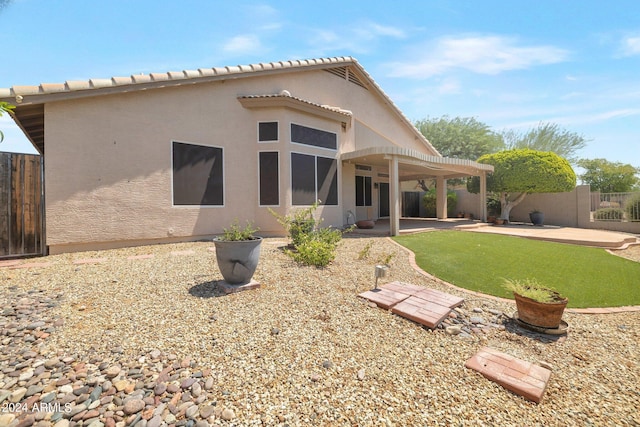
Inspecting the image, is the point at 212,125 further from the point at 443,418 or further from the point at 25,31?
the point at 443,418

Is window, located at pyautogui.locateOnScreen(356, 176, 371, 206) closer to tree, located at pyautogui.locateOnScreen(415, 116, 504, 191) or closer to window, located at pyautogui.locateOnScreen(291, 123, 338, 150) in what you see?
window, located at pyautogui.locateOnScreen(291, 123, 338, 150)

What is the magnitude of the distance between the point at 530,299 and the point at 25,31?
1091cm

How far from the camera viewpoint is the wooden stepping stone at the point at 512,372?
2.28m

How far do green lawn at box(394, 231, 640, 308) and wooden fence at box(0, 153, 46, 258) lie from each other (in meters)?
9.36

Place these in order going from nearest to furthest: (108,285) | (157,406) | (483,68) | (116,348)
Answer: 1. (157,406)
2. (116,348)
3. (108,285)
4. (483,68)

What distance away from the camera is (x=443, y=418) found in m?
1.91

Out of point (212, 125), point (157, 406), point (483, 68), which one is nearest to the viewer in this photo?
point (157, 406)

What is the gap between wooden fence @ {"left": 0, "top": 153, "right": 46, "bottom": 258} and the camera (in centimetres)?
593

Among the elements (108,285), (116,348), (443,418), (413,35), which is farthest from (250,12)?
(443,418)

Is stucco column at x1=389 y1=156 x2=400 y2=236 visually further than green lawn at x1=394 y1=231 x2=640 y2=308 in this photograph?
Yes

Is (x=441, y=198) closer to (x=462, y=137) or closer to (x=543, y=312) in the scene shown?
(x=462, y=137)

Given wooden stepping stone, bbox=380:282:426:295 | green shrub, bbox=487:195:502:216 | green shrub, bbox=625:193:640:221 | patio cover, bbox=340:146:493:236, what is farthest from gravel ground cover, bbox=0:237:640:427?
green shrub, bbox=487:195:502:216

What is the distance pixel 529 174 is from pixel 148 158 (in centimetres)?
1762

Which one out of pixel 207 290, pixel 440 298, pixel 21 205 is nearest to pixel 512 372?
pixel 440 298
